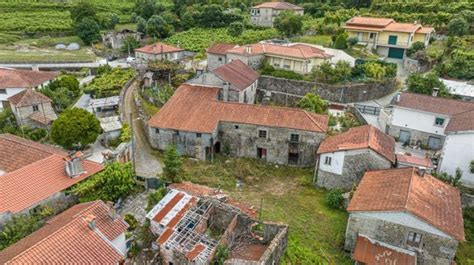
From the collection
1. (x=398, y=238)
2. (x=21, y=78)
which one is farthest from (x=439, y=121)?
(x=21, y=78)

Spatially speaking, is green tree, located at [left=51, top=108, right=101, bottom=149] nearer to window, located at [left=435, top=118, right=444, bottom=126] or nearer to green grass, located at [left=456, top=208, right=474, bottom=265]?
green grass, located at [left=456, top=208, right=474, bottom=265]

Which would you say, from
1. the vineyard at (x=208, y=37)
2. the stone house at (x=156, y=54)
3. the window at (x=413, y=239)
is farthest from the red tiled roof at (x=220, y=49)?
the window at (x=413, y=239)

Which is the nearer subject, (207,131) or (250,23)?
(207,131)

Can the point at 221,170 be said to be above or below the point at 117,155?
below

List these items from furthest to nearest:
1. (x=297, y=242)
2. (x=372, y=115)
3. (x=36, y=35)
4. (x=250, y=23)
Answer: (x=36, y=35) → (x=250, y=23) → (x=372, y=115) → (x=297, y=242)

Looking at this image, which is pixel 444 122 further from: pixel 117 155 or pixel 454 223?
pixel 117 155

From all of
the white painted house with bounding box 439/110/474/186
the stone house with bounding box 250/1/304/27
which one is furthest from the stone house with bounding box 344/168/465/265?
the stone house with bounding box 250/1/304/27

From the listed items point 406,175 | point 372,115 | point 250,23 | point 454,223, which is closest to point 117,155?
point 406,175

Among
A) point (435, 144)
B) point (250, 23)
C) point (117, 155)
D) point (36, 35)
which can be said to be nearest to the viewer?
point (117, 155)
